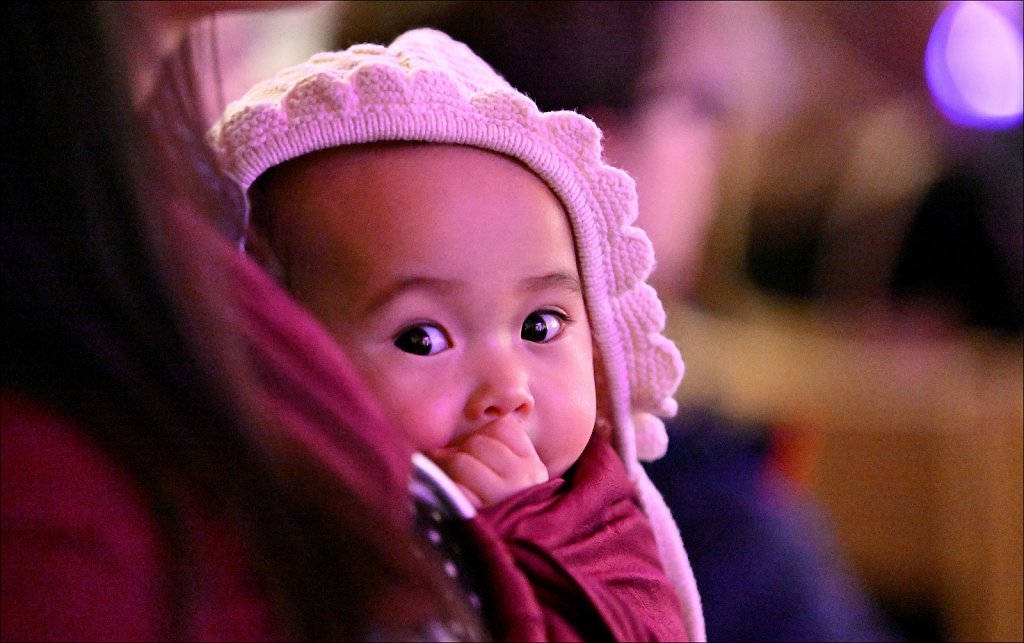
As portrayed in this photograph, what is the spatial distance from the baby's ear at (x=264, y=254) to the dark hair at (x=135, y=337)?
0.06 m

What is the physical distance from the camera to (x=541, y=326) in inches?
16.7

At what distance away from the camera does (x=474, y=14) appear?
50cm

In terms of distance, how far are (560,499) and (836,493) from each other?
40cm

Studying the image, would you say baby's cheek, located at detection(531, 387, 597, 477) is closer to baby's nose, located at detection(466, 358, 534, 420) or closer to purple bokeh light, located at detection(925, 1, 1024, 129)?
baby's nose, located at detection(466, 358, 534, 420)

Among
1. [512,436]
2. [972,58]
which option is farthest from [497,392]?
[972,58]

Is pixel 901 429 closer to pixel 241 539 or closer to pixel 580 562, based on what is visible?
pixel 580 562

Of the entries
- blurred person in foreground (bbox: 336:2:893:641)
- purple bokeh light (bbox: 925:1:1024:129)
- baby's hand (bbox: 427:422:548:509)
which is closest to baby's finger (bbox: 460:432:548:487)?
baby's hand (bbox: 427:422:548:509)

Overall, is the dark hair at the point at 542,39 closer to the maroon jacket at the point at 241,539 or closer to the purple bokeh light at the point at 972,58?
the maroon jacket at the point at 241,539

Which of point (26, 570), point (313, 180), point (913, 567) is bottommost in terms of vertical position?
point (913, 567)

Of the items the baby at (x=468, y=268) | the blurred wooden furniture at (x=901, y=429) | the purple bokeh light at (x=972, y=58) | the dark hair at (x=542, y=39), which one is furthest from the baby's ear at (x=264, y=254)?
the purple bokeh light at (x=972, y=58)

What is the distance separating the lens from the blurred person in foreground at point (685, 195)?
0.48m

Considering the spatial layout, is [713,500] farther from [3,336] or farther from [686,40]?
[3,336]

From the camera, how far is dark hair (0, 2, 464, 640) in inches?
13.1

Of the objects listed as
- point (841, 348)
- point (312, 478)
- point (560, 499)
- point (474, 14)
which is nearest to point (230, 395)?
point (312, 478)
